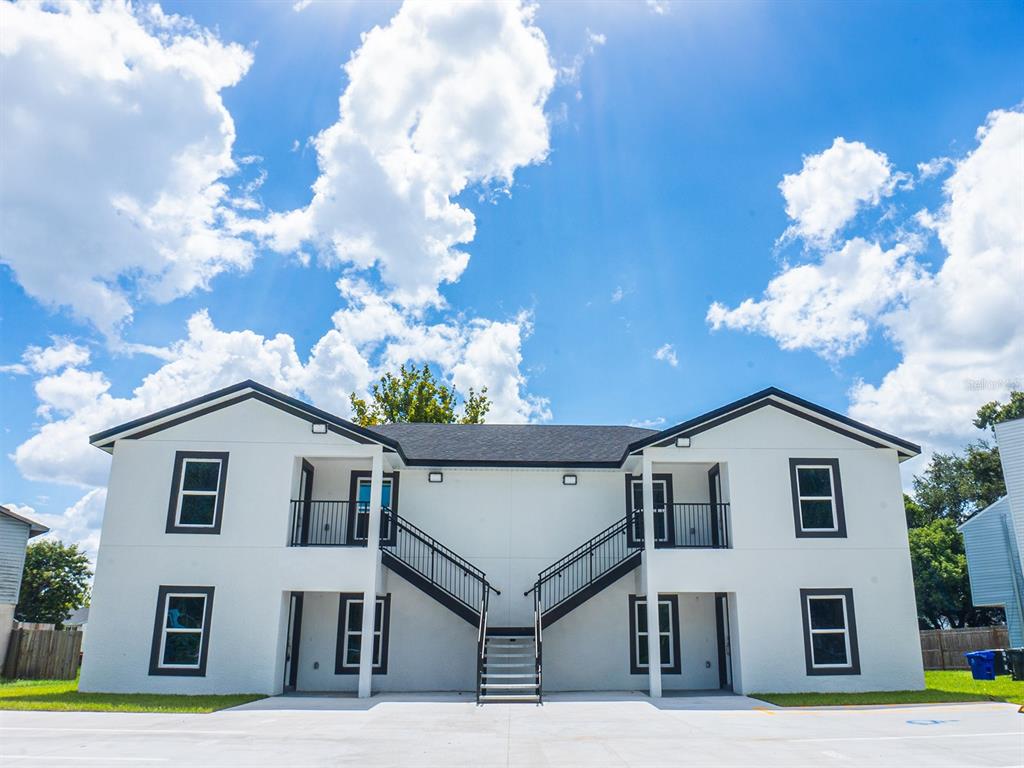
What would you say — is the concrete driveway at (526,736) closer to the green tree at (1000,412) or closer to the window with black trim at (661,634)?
the window with black trim at (661,634)

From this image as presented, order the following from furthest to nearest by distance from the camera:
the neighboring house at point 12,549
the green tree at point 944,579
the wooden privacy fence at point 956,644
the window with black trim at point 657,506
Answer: the green tree at point 944,579
the wooden privacy fence at point 956,644
the neighboring house at point 12,549
the window with black trim at point 657,506

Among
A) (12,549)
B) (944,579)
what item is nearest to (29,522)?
(12,549)

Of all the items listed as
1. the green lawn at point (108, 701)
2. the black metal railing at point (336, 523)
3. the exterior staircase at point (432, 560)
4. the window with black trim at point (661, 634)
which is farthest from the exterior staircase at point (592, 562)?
the green lawn at point (108, 701)

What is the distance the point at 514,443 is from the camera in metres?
21.2

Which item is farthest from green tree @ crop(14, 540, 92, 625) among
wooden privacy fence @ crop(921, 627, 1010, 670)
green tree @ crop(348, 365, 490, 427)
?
wooden privacy fence @ crop(921, 627, 1010, 670)

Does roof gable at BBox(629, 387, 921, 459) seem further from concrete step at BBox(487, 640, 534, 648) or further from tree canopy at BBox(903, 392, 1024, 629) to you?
tree canopy at BBox(903, 392, 1024, 629)

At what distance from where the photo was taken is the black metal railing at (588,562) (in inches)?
733

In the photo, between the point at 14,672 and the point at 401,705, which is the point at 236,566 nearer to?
the point at 401,705

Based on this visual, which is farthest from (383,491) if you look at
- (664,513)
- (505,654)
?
(664,513)

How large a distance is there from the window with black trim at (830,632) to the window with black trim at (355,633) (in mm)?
9894

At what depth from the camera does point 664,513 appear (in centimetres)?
1933

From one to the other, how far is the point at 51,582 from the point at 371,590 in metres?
35.2

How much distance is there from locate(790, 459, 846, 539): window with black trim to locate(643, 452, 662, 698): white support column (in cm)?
353

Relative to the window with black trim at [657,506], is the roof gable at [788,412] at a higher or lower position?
higher
